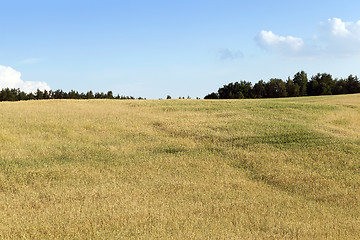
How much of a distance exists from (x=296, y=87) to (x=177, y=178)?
3486 inches

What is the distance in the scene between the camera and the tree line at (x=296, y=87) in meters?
93.4

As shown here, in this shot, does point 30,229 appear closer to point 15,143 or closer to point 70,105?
point 15,143

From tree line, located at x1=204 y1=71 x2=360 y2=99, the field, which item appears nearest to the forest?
tree line, located at x1=204 y1=71 x2=360 y2=99

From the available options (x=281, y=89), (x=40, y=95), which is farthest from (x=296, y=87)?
(x=40, y=95)

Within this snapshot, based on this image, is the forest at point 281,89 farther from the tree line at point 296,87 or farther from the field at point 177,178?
the field at point 177,178

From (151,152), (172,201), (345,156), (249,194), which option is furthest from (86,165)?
(345,156)

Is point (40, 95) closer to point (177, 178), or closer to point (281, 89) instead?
point (281, 89)

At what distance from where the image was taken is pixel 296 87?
313ft

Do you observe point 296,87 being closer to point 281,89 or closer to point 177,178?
point 281,89

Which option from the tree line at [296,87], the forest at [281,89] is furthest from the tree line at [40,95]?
the tree line at [296,87]

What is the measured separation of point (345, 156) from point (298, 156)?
244 centimetres

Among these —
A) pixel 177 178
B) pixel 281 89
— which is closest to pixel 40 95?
pixel 281 89

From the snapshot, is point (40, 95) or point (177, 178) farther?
point (40, 95)

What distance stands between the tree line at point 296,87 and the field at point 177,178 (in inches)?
2804
